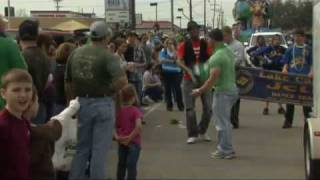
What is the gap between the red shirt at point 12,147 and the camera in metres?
4.21

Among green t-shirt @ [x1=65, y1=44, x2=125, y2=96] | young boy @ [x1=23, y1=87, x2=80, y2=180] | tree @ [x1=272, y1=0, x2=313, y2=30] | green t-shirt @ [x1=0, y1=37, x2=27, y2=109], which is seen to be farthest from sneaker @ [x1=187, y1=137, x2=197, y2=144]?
tree @ [x1=272, y1=0, x2=313, y2=30]

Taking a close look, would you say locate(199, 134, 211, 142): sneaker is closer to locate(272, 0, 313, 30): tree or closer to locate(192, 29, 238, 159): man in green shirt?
locate(192, 29, 238, 159): man in green shirt

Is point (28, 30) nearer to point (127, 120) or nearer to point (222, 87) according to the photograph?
point (127, 120)

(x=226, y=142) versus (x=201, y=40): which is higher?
(x=201, y=40)

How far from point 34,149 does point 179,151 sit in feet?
20.8

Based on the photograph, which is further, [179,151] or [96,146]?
[179,151]

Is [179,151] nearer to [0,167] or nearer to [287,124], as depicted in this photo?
[287,124]

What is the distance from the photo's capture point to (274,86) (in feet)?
42.0

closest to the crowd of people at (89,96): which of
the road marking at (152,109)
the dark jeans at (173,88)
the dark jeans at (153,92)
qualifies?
the road marking at (152,109)

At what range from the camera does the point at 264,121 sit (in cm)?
1455

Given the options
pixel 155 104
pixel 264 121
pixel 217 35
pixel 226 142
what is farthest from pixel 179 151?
pixel 155 104

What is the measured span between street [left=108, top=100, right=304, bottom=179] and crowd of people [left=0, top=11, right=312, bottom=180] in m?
0.36

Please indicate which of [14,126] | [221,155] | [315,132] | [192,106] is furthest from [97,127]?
[192,106]

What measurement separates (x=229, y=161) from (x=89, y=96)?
3291 mm
